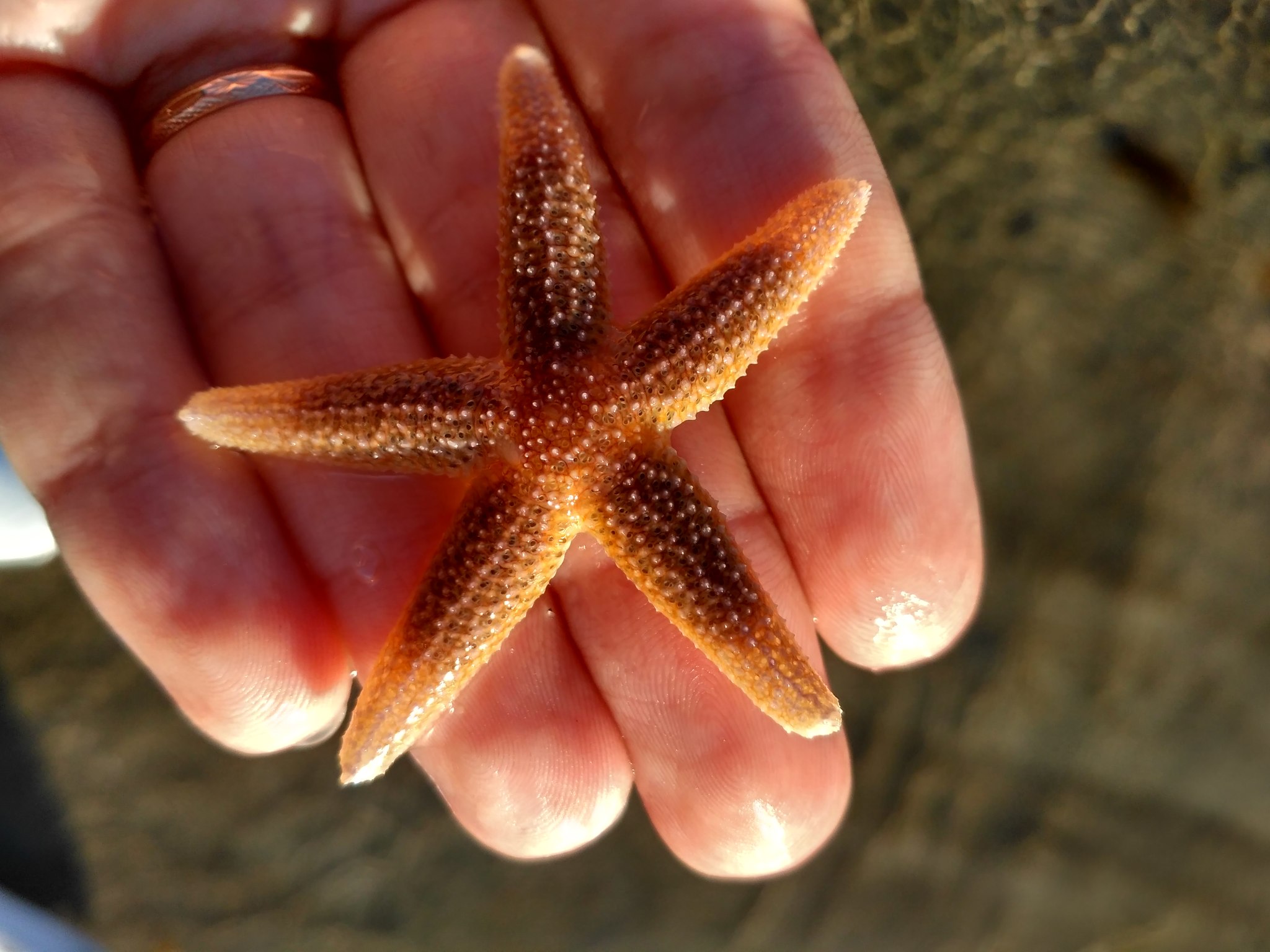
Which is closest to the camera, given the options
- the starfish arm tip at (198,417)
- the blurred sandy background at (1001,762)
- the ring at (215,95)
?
the starfish arm tip at (198,417)

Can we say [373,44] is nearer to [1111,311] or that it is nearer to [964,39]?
[964,39]

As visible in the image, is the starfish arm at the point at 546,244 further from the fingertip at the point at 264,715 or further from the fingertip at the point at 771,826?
the fingertip at the point at 771,826

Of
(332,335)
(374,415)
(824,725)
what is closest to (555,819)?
(824,725)

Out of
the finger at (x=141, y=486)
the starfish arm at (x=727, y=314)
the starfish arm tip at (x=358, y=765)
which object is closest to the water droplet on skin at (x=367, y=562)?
the finger at (x=141, y=486)

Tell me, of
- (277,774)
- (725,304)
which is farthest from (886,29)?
(277,774)

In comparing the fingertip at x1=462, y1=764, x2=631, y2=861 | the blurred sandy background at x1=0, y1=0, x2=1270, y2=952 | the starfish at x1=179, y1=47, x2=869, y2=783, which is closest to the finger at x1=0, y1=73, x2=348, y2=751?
the starfish at x1=179, y1=47, x2=869, y2=783

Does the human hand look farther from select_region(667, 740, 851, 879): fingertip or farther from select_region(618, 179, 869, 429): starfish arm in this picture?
select_region(618, 179, 869, 429): starfish arm

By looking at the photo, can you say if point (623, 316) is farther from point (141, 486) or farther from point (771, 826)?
point (771, 826)
